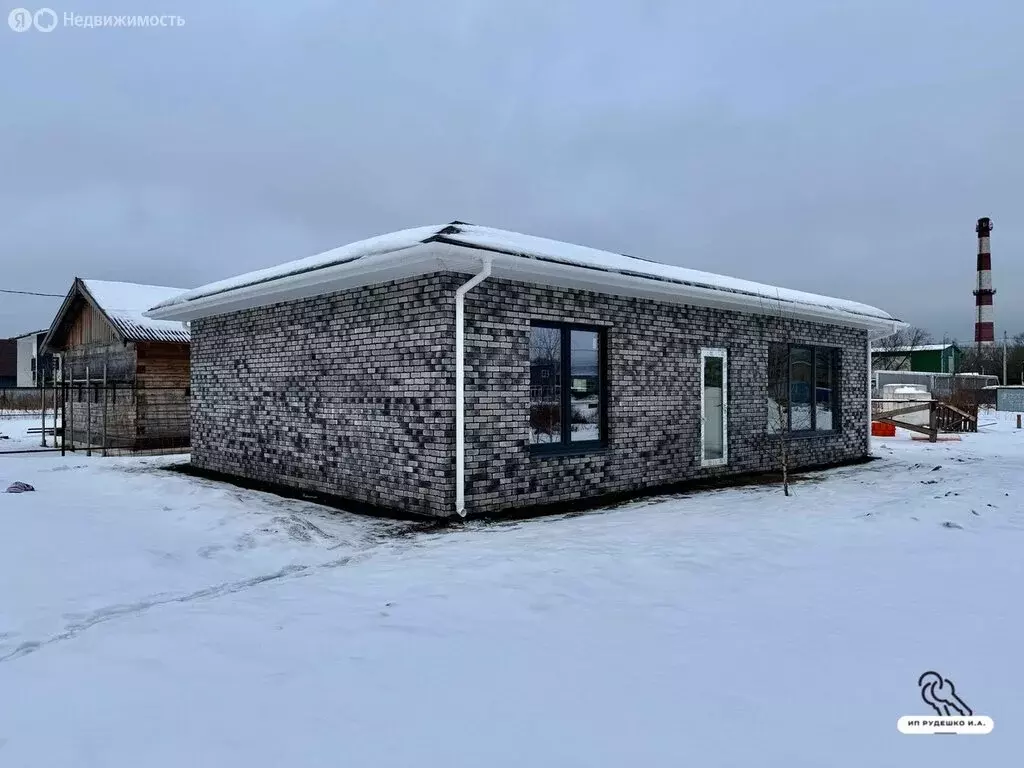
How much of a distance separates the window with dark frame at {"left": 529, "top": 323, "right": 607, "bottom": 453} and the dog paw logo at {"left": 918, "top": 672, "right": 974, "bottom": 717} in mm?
5139

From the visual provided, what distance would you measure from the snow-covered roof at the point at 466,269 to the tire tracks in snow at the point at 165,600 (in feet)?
10.0

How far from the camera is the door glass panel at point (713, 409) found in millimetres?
10203

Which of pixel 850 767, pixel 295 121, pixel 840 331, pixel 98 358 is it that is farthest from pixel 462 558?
pixel 295 121

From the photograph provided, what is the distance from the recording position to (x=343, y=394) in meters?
8.39

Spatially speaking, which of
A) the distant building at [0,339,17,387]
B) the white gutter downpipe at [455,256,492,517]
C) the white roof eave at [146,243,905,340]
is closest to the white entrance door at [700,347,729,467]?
the white roof eave at [146,243,905,340]

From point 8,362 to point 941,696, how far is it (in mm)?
64673

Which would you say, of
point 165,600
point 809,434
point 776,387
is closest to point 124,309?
point 165,600

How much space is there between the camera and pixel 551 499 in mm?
8016

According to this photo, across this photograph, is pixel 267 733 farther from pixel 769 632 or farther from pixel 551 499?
pixel 551 499

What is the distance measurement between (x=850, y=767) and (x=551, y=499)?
18.6ft

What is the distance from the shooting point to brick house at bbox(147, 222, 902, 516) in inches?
282

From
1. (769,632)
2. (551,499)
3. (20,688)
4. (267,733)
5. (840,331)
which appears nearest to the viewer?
(267,733)

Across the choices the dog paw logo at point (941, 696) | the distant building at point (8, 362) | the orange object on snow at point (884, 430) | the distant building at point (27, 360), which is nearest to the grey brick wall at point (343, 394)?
the dog paw logo at point (941, 696)

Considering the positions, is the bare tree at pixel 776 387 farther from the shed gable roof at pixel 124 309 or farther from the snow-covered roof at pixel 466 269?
the shed gable roof at pixel 124 309
